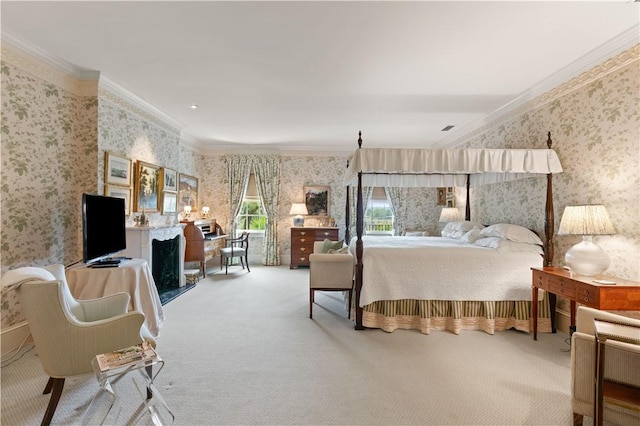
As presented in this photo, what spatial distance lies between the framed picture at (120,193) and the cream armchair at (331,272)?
106 inches

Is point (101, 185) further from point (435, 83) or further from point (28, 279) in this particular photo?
point (435, 83)

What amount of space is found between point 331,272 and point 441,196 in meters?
4.40

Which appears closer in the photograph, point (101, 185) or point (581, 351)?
point (581, 351)

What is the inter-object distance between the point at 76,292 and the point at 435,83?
4637 mm

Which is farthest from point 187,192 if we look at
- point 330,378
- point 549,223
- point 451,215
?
point 549,223

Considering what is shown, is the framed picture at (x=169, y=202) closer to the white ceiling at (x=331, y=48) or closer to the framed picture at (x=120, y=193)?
the framed picture at (x=120, y=193)

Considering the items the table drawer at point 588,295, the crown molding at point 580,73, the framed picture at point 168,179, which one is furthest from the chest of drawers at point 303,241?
the table drawer at point 588,295

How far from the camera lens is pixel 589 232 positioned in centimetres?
266

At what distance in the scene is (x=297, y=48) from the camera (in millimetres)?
2850

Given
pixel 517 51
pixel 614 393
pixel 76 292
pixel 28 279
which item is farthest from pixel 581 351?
pixel 76 292

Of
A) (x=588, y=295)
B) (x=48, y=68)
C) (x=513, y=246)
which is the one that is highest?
(x=48, y=68)

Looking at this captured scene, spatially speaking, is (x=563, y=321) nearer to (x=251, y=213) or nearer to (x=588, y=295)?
(x=588, y=295)

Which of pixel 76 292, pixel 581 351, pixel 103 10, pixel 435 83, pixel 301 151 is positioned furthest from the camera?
pixel 301 151

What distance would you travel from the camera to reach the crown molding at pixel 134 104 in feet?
12.2
